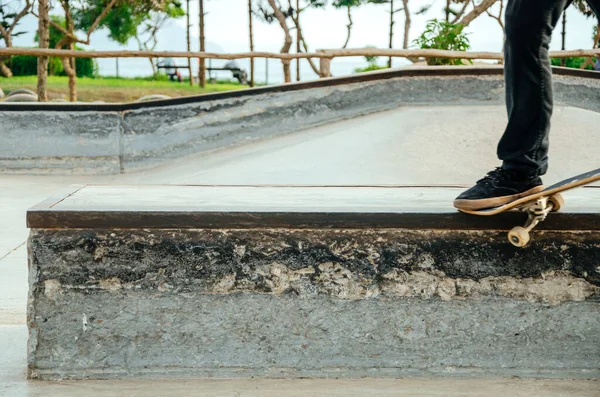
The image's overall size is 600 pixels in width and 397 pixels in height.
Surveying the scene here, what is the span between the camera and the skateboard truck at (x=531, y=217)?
2270mm

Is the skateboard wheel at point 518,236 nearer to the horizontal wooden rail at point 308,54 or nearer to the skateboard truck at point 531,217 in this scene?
the skateboard truck at point 531,217

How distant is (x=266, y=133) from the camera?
27.7 feet

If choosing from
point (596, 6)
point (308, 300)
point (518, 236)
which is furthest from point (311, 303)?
point (596, 6)

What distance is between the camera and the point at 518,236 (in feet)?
7.44

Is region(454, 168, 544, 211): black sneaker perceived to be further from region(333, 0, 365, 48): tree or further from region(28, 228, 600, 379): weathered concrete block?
region(333, 0, 365, 48): tree

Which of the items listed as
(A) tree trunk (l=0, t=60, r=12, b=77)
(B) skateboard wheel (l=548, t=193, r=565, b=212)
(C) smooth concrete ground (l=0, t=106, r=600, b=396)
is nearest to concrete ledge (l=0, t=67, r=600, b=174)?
(C) smooth concrete ground (l=0, t=106, r=600, b=396)

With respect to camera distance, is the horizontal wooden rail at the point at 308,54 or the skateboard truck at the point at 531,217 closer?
the skateboard truck at the point at 531,217

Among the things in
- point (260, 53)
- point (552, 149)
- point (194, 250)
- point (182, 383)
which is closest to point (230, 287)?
point (194, 250)

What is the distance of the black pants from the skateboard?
13 cm

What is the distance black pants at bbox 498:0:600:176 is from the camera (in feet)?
7.67

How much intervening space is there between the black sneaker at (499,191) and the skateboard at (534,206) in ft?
0.09

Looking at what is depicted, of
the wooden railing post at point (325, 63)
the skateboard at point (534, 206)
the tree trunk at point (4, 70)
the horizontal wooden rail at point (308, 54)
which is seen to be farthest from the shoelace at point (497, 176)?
the tree trunk at point (4, 70)

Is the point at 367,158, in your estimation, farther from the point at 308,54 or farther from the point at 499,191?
the point at 499,191

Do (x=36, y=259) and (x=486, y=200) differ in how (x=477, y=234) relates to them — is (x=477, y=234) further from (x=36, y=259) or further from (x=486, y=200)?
(x=36, y=259)
